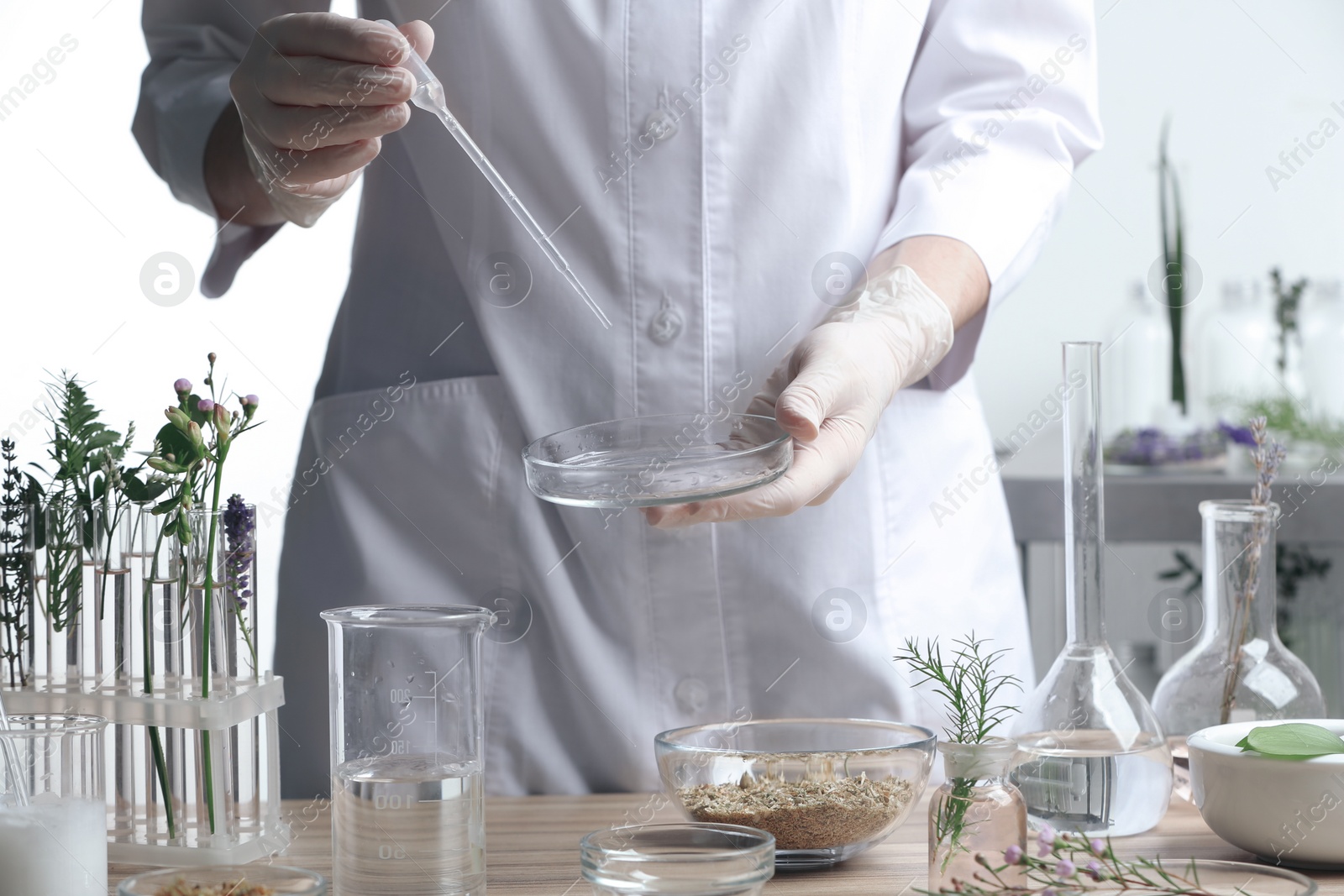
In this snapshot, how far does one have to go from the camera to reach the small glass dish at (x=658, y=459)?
60cm

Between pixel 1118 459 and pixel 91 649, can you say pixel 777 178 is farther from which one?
pixel 1118 459

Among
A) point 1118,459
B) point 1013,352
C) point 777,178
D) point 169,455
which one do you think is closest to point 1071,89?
point 777,178

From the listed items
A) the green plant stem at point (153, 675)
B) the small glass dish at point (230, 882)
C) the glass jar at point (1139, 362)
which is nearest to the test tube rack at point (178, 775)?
the green plant stem at point (153, 675)

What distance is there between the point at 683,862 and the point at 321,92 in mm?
493

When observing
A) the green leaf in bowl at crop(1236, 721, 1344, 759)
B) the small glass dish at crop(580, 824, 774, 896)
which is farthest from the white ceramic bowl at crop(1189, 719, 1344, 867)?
the small glass dish at crop(580, 824, 774, 896)

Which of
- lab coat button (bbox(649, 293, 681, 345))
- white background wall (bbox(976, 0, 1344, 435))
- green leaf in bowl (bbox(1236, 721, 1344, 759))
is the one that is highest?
white background wall (bbox(976, 0, 1344, 435))

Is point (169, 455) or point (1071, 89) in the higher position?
point (1071, 89)

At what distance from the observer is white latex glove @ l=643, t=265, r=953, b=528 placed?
2.21 feet

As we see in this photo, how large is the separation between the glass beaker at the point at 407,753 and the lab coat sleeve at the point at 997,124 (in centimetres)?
51

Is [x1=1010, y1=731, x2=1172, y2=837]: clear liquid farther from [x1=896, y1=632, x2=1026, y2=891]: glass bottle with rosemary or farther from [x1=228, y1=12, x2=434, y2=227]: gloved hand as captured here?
[x1=228, y1=12, x2=434, y2=227]: gloved hand

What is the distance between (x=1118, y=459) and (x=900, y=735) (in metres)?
1.48

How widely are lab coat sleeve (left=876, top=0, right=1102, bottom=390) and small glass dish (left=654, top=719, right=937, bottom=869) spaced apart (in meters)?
0.41

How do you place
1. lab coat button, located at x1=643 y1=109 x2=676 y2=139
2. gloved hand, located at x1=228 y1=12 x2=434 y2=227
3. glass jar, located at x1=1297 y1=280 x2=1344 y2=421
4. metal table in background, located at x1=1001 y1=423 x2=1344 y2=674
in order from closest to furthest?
1. gloved hand, located at x1=228 y1=12 x2=434 y2=227
2. lab coat button, located at x1=643 y1=109 x2=676 y2=139
3. metal table in background, located at x1=1001 y1=423 x2=1344 y2=674
4. glass jar, located at x1=1297 y1=280 x2=1344 y2=421

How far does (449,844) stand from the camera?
0.49 m
